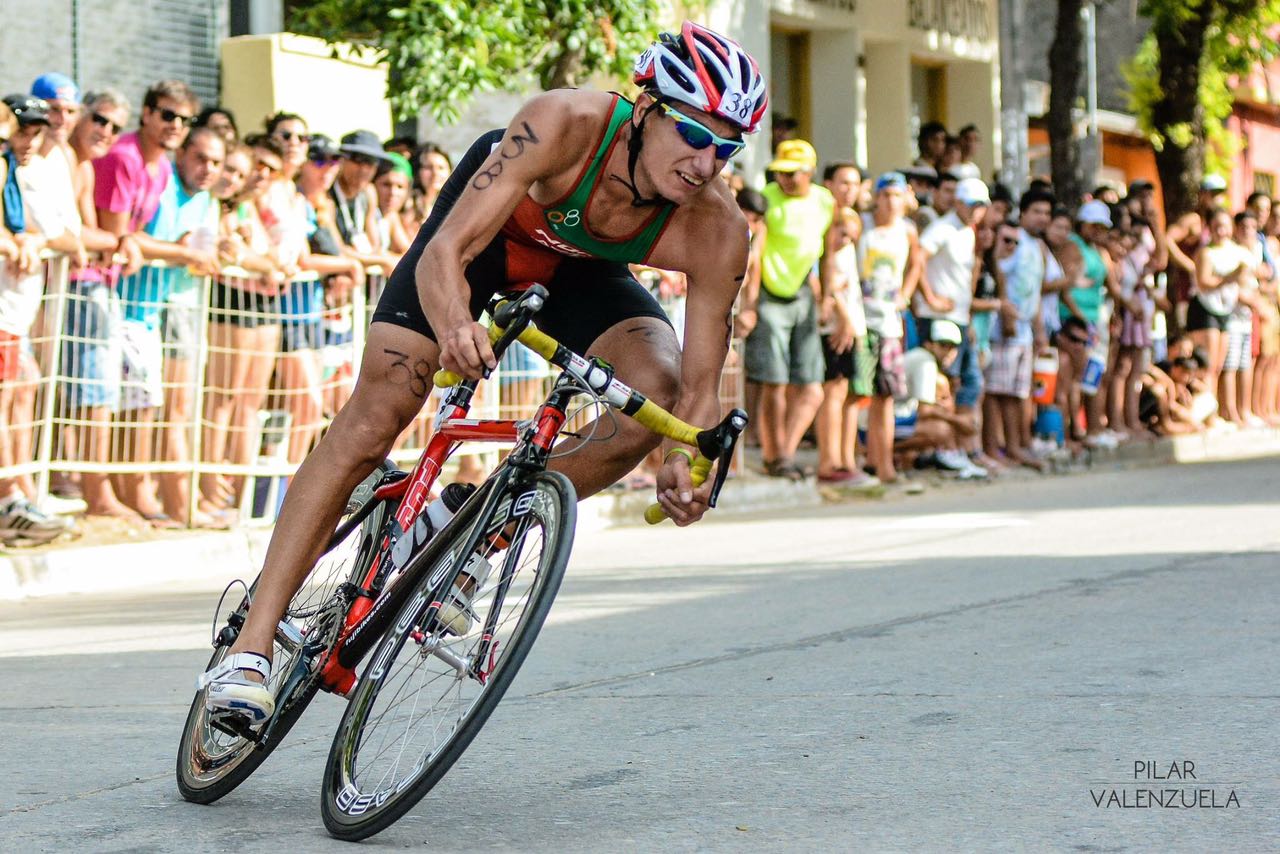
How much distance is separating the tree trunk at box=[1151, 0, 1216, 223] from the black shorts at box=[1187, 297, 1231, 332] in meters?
2.73

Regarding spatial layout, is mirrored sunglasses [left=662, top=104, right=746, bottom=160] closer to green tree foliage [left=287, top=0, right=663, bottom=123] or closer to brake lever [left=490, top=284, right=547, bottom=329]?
brake lever [left=490, top=284, right=547, bottom=329]

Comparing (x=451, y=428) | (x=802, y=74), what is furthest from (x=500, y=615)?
(x=802, y=74)

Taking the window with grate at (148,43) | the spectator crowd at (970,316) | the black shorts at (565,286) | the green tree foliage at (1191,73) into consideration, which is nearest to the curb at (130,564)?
the spectator crowd at (970,316)

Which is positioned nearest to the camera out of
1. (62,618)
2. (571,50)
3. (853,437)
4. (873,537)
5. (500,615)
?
(500,615)

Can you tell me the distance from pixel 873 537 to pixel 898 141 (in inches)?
620

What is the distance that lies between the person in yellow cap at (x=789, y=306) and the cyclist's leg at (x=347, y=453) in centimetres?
889

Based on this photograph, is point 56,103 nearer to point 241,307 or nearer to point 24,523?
point 241,307

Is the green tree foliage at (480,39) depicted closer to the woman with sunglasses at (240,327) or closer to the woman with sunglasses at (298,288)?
the woman with sunglasses at (298,288)

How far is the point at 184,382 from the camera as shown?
10539mm

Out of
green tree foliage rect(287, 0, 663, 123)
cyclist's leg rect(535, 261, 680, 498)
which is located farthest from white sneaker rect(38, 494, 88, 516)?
cyclist's leg rect(535, 261, 680, 498)

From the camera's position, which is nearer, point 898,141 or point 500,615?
point 500,615

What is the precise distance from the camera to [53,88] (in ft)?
32.6

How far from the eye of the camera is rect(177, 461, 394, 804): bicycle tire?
464cm

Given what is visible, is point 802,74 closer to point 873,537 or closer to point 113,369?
point 873,537
